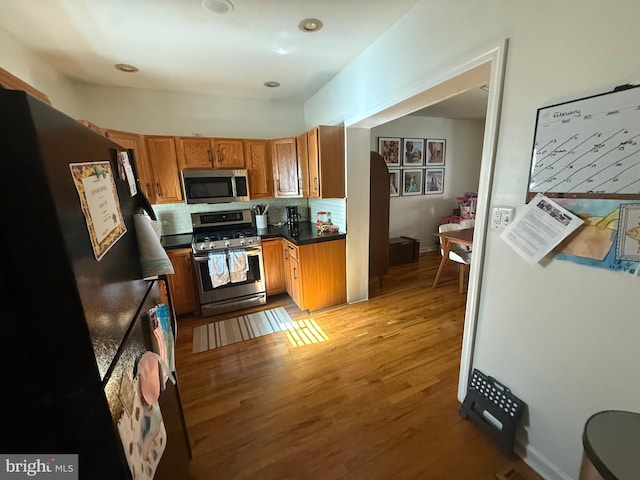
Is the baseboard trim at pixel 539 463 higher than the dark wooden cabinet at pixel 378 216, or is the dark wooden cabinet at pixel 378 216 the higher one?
the dark wooden cabinet at pixel 378 216

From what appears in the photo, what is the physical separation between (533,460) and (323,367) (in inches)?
53.4

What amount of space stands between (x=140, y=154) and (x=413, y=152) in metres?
4.14

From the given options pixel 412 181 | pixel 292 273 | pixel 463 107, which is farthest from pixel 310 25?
pixel 412 181

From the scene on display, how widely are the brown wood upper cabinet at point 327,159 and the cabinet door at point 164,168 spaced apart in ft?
5.26

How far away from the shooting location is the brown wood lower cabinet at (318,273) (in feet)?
9.41

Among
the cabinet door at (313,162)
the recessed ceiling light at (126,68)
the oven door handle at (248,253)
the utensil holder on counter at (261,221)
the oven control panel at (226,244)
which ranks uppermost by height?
the recessed ceiling light at (126,68)

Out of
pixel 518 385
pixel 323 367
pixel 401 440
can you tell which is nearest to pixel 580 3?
pixel 518 385

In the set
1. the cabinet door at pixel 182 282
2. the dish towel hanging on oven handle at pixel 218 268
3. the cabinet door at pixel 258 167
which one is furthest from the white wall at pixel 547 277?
the cabinet door at pixel 182 282

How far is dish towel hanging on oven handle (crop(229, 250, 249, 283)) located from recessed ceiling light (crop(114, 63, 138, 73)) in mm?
1982

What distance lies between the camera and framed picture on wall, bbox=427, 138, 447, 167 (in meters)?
4.73

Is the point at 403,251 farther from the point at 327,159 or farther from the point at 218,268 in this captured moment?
the point at 218,268

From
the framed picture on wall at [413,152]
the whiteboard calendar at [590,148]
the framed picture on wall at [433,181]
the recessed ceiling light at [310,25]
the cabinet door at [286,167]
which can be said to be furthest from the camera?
the framed picture on wall at [433,181]

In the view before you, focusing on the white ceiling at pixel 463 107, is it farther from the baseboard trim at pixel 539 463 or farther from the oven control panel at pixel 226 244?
the baseboard trim at pixel 539 463

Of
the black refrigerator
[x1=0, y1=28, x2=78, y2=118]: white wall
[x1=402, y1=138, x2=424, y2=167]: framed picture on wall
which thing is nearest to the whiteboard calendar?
the black refrigerator
